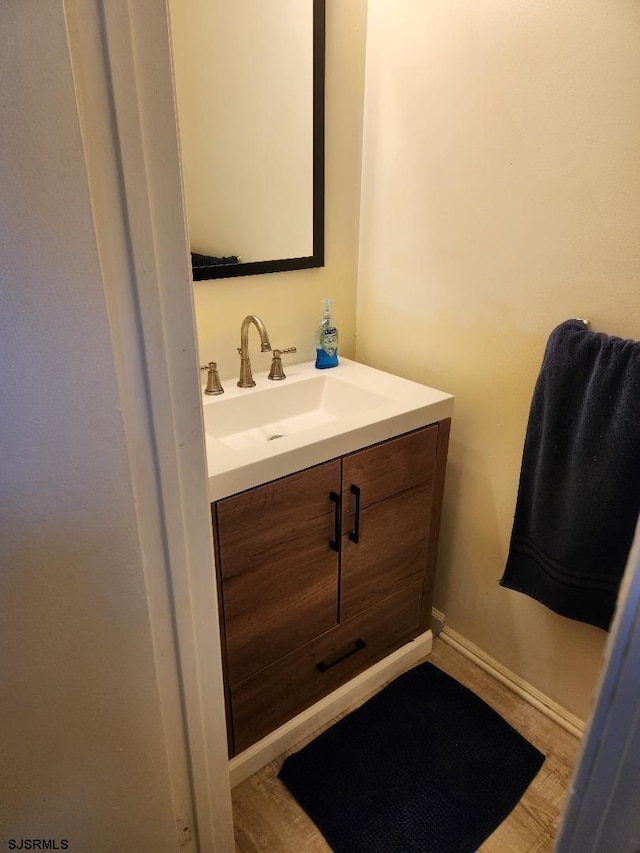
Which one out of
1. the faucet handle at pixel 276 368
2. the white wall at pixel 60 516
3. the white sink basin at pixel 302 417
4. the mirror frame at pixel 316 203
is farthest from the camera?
the faucet handle at pixel 276 368

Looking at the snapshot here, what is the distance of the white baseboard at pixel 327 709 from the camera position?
1.44 meters

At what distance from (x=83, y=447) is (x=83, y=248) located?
225mm

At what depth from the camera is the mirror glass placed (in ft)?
4.32

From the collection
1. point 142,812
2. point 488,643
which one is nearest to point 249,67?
point 142,812

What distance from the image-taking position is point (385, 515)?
4.82 ft

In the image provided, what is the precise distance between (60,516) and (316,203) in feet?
4.04

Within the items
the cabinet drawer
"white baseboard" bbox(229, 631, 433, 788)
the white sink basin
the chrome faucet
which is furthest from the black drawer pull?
the chrome faucet

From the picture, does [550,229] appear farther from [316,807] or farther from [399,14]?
[316,807]

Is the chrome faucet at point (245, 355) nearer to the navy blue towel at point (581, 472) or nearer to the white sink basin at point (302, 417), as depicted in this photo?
the white sink basin at point (302, 417)

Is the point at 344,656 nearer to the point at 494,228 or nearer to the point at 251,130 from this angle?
the point at 494,228

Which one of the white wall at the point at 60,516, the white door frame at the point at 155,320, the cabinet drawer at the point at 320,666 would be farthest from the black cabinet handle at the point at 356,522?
the white wall at the point at 60,516

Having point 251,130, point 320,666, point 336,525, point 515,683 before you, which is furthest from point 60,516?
point 515,683

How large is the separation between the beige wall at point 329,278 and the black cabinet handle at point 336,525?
1.64ft

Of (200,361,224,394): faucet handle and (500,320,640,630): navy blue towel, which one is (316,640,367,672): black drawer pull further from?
(200,361,224,394): faucet handle
